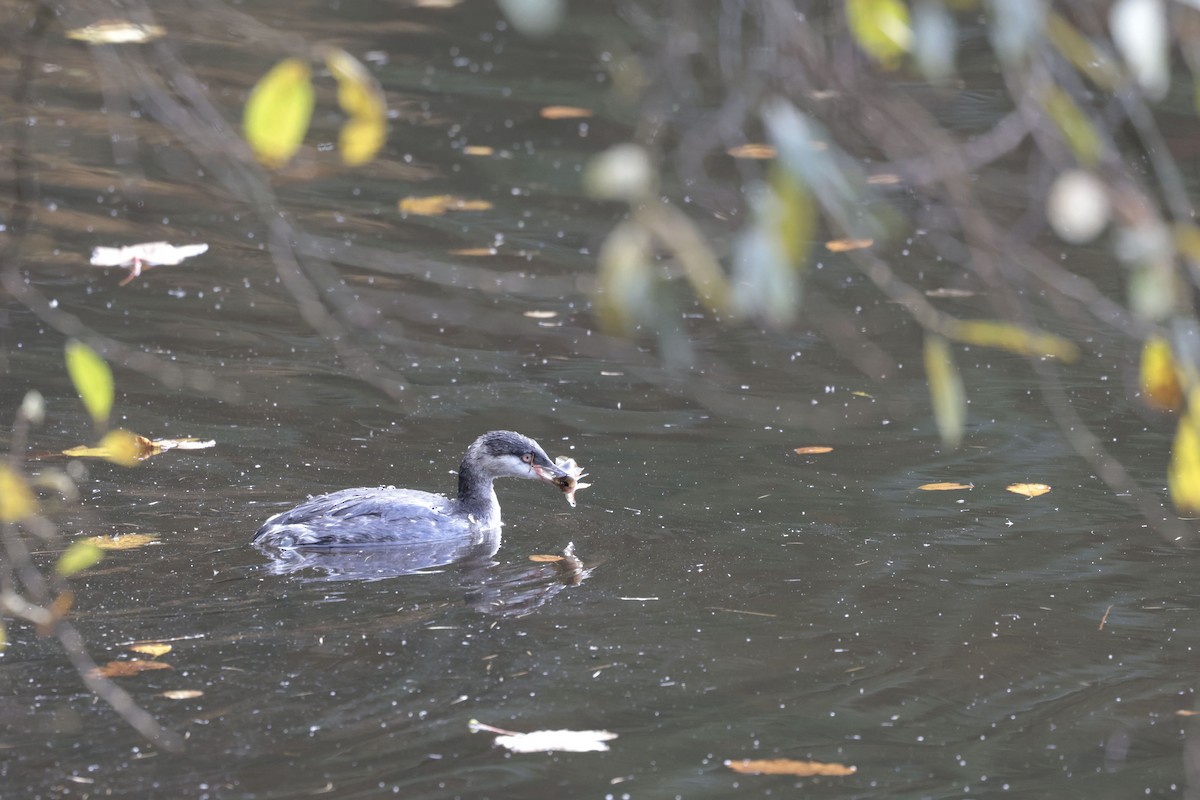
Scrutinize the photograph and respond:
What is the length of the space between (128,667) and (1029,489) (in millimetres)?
4379

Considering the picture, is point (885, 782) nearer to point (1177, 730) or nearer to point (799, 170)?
point (1177, 730)

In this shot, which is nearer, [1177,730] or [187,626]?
[1177,730]

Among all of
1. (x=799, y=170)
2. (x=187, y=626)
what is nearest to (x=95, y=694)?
(x=187, y=626)

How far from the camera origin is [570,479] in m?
7.90

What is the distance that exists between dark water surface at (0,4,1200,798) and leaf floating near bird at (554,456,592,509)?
0.12 meters

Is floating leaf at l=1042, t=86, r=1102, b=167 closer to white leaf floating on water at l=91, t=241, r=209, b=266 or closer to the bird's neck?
the bird's neck

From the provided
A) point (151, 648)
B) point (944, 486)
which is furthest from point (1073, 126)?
point (944, 486)

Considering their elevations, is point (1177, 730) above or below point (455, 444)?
below

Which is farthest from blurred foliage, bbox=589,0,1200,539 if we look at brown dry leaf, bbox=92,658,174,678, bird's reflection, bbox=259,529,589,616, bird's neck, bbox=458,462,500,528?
bird's neck, bbox=458,462,500,528

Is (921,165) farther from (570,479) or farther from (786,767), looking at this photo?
(570,479)

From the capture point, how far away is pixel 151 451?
8.27 m

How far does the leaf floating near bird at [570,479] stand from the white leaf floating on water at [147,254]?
4140mm

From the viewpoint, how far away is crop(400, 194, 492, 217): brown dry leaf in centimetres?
1254

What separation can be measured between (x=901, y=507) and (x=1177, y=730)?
7.45ft
